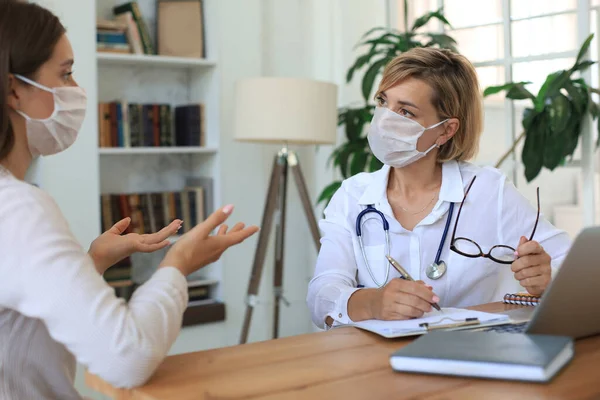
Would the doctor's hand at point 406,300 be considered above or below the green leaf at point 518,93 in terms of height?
below

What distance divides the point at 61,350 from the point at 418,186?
119cm

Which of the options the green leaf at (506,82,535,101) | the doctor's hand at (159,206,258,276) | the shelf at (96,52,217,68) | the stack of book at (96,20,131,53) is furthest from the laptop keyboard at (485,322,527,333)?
the stack of book at (96,20,131,53)

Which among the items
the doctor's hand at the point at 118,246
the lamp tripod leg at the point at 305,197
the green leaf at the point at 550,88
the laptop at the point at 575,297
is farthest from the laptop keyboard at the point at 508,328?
the lamp tripod leg at the point at 305,197

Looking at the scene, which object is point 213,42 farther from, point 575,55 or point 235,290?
point 575,55

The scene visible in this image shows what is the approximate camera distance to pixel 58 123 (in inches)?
58.1

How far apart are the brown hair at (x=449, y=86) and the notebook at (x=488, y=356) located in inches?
41.9

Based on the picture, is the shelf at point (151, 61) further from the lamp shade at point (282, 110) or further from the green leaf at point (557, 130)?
the green leaf at point (557, 130)

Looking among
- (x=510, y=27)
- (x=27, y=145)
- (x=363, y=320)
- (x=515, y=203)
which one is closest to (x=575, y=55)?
(x=510, y=27)

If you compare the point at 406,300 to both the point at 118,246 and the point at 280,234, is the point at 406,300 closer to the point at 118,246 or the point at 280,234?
the point at 118,246

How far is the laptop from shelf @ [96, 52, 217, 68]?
8.96 ft

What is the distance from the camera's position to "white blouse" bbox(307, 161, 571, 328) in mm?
2082

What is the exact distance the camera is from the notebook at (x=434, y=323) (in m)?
1.45

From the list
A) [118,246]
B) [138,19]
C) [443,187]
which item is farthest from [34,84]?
[138,19]

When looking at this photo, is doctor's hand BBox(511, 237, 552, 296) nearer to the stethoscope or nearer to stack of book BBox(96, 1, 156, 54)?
the stethoscope
